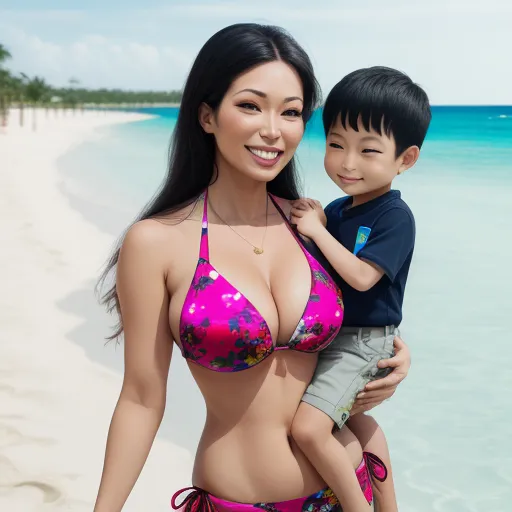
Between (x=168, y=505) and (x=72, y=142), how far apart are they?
117 feet

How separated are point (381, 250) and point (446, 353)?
7448 millimetres

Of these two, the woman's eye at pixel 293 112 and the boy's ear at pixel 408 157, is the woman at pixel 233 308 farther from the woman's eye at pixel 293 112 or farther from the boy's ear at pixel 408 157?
the boy's ear at pixel 408 157

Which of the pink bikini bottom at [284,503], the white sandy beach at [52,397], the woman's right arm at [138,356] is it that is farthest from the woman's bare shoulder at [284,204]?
the white sandy beach at [52,397]

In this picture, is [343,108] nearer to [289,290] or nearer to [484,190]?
[289,290]

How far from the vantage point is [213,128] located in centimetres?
265

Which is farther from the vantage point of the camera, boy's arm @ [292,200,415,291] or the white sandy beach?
the white sandy beach

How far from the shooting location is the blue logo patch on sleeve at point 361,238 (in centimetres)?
271

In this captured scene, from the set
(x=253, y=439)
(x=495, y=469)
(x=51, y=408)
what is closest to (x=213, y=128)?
(x=253, y=439)

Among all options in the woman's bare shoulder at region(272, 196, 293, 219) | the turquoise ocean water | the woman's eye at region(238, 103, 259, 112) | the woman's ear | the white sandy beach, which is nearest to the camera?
the woman's eye at region(238, 103, 259, 112)

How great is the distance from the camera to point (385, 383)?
108 inches

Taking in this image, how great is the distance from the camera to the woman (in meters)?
2.49

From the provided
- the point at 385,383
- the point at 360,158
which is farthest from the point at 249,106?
the point at 385,383

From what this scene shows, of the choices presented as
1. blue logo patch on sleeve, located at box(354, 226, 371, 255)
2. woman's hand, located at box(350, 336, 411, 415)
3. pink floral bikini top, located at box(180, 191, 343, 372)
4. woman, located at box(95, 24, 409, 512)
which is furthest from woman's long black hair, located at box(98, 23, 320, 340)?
woman's hand, located at box(350, 336, 411, 415)

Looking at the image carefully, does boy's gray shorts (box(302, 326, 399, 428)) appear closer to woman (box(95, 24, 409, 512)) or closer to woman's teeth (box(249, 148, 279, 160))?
woman (box(95, 24, 409, 512))
